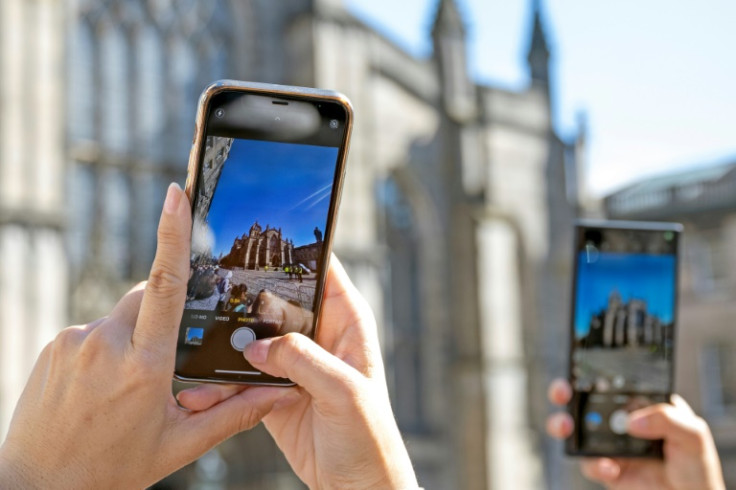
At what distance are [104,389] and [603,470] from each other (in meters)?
1.76

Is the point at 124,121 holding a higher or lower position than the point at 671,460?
higher

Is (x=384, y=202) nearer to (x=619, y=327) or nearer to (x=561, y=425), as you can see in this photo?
(x=619, y=327)

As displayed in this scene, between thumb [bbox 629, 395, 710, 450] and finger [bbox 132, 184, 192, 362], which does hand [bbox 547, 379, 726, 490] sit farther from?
finger [bbox 132, 184, 192, 362]

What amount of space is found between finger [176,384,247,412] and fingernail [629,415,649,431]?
3.95ft

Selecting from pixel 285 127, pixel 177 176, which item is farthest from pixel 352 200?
pixel 285 127

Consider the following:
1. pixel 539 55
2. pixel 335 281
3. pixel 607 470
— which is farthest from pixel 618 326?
pixel 539 55

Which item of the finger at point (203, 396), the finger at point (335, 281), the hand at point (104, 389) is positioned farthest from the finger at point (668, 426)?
the hand at point (104, 389)

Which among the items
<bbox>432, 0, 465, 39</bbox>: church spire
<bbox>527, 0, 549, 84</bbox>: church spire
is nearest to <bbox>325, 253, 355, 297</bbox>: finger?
<bbox>432, 0, 465, 39</bbox>: church spire

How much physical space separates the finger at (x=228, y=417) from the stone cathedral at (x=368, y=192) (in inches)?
382

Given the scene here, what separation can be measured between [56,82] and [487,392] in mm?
9129

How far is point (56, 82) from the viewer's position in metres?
11.8

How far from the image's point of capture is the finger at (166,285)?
1.41 m

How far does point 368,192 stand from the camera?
14.6 metres

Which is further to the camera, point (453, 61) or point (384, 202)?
point (453, 61)
